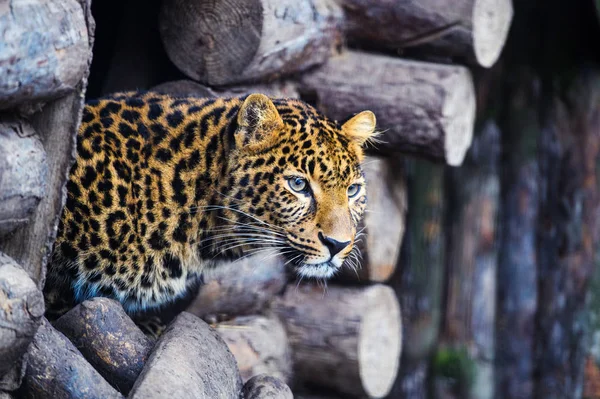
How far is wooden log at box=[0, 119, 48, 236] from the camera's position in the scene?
10.9 ft

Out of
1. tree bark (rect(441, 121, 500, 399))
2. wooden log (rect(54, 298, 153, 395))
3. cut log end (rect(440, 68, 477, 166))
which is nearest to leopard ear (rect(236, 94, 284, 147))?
wooden log (rect(54, 298, 153, 395))

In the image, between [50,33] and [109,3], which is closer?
[50,33]

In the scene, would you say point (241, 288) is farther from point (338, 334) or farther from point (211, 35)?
point (211, 35)

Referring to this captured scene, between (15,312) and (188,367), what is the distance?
2.65ft

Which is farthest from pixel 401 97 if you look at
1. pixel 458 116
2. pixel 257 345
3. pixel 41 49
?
pixel 41 49

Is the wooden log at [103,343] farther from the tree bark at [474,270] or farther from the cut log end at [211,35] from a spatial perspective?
the tree bark at [474,270]

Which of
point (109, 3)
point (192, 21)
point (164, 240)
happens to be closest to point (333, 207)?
point (164, 240)

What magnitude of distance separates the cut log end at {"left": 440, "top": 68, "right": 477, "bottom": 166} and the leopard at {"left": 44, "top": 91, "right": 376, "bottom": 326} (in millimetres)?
1342

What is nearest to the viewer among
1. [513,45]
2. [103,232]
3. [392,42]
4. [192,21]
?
[103,232]

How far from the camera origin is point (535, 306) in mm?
7527

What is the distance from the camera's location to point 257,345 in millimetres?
5680

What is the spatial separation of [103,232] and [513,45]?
461 cm

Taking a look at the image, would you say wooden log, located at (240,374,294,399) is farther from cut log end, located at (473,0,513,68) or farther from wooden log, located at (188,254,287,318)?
cut log end, located at (473,0,513,68)

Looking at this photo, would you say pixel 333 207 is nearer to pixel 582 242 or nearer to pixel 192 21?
pixel 192 21
